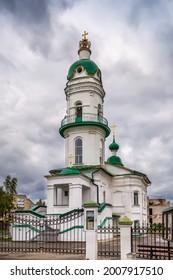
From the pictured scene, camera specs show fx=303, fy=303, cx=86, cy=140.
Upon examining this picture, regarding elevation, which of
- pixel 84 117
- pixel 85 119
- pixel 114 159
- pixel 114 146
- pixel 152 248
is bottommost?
pixel 152 248

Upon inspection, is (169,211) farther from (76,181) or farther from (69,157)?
(69,157)

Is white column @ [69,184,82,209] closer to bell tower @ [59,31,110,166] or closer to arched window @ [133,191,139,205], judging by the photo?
bell tower @ [59,31,110,166]

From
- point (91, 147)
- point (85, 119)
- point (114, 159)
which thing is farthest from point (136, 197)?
point (85, 119)

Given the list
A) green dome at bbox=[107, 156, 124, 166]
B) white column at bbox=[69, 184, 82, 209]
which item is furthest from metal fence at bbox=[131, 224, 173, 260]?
green dome at bbox=[107, 156, 124, 166]

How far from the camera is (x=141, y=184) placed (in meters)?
31.9

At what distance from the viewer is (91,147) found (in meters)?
27.9

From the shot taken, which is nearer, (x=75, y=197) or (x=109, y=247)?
(x=109, y=247)

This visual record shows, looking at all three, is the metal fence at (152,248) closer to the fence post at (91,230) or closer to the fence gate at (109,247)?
the fence gate at (109,247)

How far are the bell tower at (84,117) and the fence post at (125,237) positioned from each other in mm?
15698

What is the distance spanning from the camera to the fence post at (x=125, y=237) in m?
11.6

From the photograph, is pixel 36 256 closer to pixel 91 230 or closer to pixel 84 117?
pixel 91 230

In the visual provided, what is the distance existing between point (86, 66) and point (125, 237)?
822 inches

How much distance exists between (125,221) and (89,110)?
17626 mm

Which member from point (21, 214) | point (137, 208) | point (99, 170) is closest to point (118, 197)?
point (137, 208)
